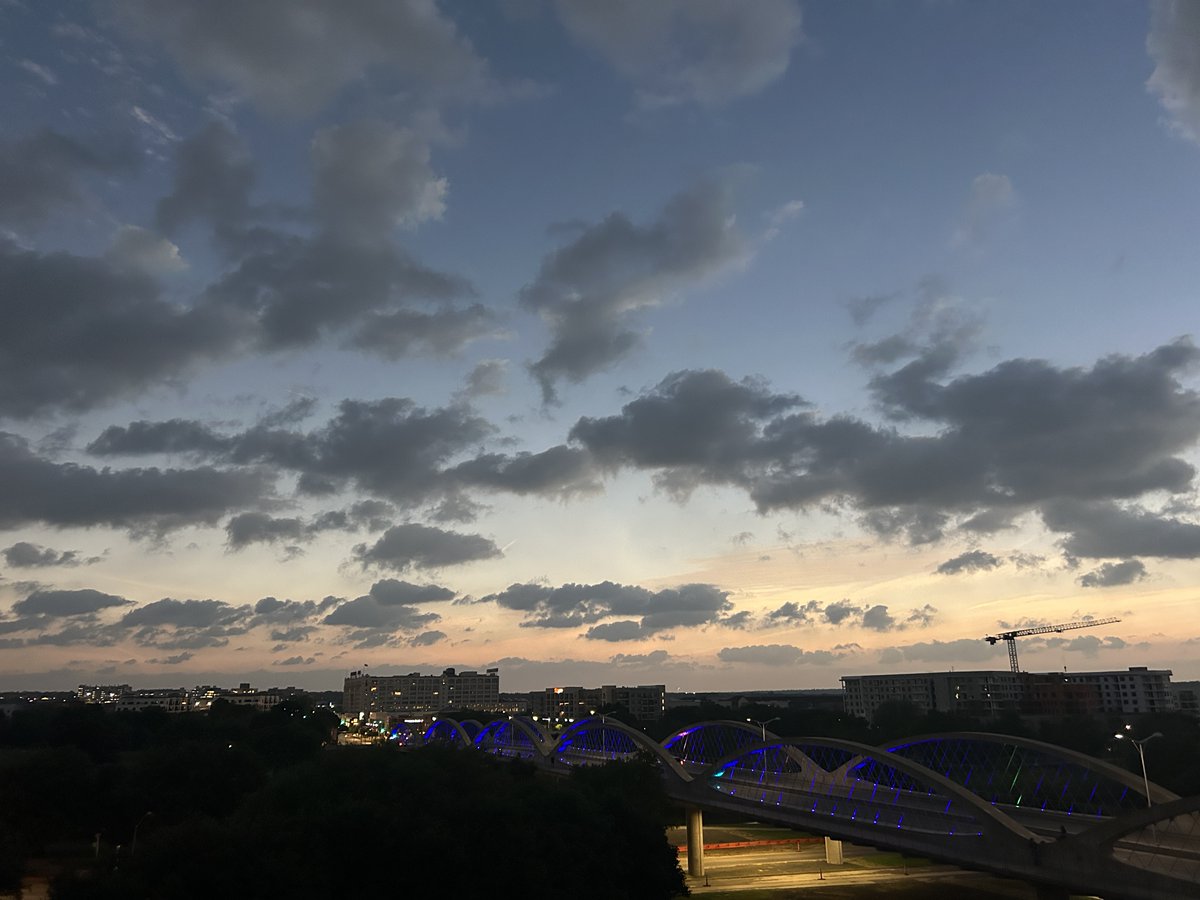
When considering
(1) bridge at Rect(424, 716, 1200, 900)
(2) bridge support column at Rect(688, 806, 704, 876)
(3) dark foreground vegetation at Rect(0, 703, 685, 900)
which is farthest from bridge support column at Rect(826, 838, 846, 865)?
(3) dark foreground vegetation at Rect(0, 703, 685, 900)

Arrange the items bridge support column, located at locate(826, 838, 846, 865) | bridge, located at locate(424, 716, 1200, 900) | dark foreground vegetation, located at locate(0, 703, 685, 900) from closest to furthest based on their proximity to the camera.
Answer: bridge, located at locate(424, 716, 1200, 900), dark foreground vegetation, located at locate(0, 703, 685, 900), bridge support column, located at locate(826, 838, 846, 865)

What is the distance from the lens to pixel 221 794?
90125mm

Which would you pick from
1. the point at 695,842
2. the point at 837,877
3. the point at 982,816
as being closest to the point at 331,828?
the point at 982,816

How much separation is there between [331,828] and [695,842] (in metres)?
48.2

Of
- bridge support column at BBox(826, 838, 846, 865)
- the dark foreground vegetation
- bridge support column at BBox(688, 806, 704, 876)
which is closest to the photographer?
the dark foreground vegetation

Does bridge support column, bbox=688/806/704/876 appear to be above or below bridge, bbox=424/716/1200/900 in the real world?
below

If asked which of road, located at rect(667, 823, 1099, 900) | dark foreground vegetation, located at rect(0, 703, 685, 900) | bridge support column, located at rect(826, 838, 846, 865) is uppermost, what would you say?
dark foreground vegetation, located at rect(0, 703, 685, 900)

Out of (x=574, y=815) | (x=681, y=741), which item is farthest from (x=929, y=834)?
(x=681, y=741)

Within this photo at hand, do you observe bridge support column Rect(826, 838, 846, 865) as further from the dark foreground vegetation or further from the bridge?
the dark foreground vegetation

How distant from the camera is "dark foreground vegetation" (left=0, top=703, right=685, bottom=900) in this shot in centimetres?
4325

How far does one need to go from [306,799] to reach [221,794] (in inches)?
1251

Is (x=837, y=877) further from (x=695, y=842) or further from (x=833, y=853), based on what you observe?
(x=695, y=842)

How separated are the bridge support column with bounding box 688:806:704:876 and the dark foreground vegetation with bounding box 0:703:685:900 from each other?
21.5 feet

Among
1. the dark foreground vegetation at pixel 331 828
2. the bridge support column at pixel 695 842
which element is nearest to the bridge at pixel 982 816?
the bridge support column at pixel 695 842
